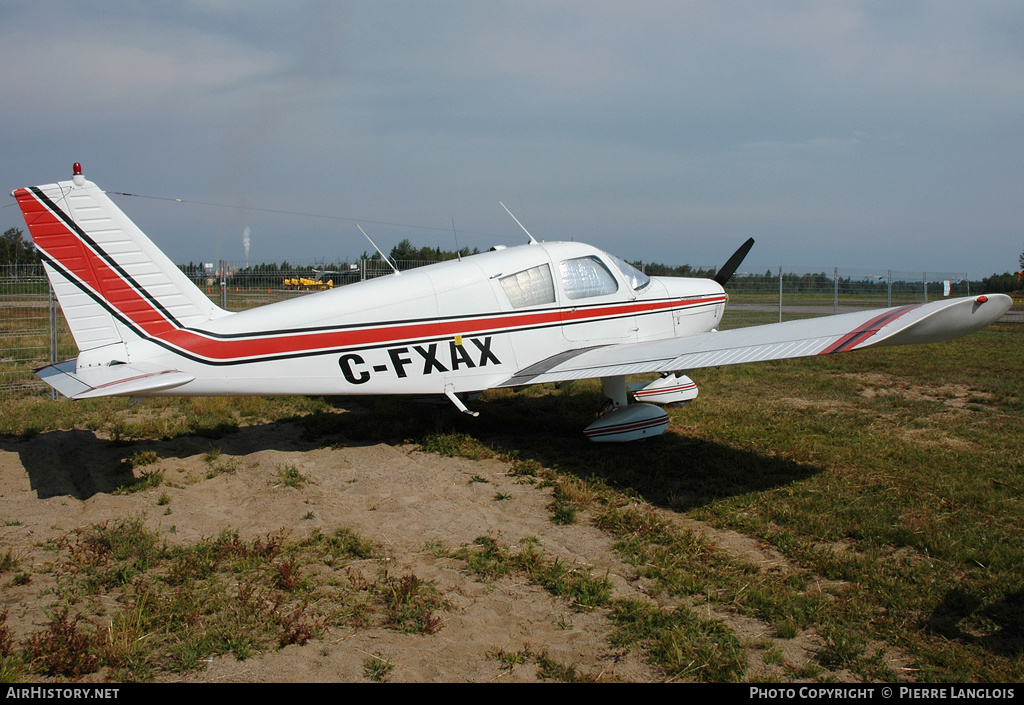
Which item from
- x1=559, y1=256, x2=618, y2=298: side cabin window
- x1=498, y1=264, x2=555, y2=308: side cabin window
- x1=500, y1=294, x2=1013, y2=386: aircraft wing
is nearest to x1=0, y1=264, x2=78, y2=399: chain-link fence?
x1=498, y1=264, x2=555, y2=308: side cabin window

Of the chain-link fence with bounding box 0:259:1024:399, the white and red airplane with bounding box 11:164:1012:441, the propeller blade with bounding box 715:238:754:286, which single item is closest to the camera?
the white and red airplane with bounding box 11:164:1012:441

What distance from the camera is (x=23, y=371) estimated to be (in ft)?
37.0

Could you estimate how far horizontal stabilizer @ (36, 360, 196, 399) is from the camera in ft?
17.3

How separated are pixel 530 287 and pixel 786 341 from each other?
9.50 ft

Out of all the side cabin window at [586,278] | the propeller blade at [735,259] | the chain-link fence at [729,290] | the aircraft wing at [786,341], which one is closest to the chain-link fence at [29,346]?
the chain-link fence at [729,290]

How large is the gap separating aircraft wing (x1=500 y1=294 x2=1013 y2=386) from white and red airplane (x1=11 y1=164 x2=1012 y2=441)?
2 centimetres

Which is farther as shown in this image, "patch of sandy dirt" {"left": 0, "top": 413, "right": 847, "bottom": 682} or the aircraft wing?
the aircraft wing

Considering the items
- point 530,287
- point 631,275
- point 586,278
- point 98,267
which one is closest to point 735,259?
point 631,275

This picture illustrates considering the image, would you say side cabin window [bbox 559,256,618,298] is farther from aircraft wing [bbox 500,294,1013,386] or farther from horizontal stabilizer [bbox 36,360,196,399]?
horizontal stabilizer [bbox 36,360,196,399]

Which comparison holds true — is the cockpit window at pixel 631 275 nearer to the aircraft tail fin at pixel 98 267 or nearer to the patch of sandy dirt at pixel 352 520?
the patch of sandy dirt at pixel 352 520

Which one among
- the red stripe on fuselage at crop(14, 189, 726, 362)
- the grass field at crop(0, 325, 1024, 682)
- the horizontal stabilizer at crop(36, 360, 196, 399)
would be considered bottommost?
the grass field at crop(0, 325, 1024, 682)

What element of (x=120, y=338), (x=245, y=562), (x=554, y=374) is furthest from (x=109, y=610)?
(x=554, y=374)

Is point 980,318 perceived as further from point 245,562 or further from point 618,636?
point 245,562

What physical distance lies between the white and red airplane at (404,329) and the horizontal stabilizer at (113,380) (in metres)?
0.02
